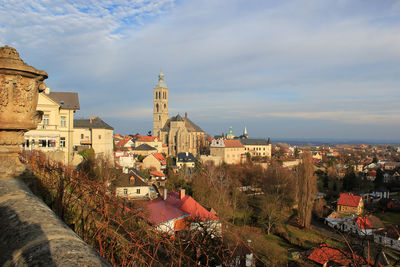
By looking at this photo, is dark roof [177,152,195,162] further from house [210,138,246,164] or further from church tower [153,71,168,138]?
church tower [153,71,168,138]

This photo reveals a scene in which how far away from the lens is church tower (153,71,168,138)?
92875 mm

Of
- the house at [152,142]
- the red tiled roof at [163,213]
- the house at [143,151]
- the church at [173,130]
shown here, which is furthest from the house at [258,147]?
the red tiled roof at [163,213]

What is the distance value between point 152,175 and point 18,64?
41337 millimetres

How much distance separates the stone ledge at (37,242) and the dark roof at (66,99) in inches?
917

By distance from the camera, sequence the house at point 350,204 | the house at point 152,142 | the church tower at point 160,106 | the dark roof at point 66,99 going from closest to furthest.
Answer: the dark roof at point 66,99, the house at point 350,204, the house at point 152,142, the church tower at point 160,106

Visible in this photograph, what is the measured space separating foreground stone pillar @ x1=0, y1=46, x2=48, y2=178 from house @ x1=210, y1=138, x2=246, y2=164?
228 feet

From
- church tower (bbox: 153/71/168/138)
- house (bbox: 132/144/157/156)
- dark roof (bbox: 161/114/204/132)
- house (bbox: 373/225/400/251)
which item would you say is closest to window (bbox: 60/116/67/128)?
house (bbox: 373/225/400/251)

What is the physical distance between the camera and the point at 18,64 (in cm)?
364

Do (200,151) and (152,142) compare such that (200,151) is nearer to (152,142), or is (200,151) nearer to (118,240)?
(152,142)

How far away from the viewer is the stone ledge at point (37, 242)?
1.48m

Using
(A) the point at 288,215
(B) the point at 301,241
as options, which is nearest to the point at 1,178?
(B) the point at 301,241

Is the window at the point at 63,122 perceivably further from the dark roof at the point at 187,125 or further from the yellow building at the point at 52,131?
the dark roof at the point at 187,125

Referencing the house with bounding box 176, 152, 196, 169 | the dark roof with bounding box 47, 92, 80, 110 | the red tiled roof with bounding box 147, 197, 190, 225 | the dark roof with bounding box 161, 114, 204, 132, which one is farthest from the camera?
the dark roof with bounding box 161, 114, 204, 132

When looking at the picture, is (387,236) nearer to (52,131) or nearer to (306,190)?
(52,131)
